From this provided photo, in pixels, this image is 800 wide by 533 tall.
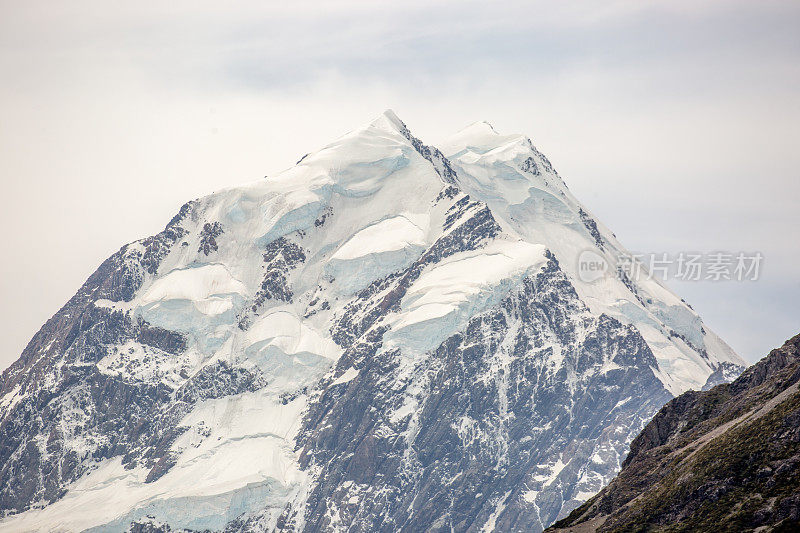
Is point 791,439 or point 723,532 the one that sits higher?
point 791,439

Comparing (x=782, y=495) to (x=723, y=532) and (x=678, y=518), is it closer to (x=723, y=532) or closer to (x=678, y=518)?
(x=723, y=532)

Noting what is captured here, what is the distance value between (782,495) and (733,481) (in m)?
Result: 15.3

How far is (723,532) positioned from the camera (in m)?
183

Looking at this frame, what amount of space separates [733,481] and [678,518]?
37.4ft

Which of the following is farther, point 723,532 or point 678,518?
point 678,518

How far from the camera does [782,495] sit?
587ft

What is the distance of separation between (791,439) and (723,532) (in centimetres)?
1885

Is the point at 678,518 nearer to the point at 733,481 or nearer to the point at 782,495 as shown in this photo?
the point at 733,481

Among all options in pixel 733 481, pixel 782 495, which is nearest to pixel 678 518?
pixel 733 481

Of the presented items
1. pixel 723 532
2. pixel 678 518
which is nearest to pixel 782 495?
pixel 723 532

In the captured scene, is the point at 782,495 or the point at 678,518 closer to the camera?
the point at 782,495

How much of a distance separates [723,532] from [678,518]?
16.0 metres

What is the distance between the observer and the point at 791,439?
190m
